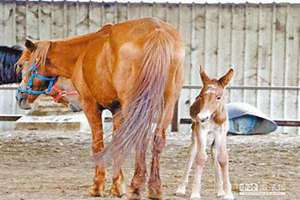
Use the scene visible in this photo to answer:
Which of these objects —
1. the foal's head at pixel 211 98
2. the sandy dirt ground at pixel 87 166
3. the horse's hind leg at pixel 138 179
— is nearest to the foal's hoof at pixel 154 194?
the horse's hind leg at pixel 138 179

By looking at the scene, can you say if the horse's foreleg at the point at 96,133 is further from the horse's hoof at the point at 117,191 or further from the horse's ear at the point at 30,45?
the horse's ear at the point at 30,45

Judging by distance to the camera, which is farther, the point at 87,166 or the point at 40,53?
the point at 87,166

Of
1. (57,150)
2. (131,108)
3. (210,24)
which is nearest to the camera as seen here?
(131,108)

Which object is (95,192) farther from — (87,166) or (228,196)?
(87,166)

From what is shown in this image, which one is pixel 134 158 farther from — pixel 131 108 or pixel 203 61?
pixel 203 61

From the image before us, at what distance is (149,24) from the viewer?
15.7 ft

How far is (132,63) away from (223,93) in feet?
2.67

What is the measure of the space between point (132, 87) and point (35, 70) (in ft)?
4.50

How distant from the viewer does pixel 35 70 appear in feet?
18.2

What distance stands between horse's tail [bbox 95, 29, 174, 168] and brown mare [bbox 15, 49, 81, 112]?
1.48 metres

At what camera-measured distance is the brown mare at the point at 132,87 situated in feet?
14.3

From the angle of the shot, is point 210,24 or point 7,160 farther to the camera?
point 210,24

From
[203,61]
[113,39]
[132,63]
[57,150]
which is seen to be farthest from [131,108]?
[203,61]

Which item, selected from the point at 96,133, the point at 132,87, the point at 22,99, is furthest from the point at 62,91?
the point at 132,87
